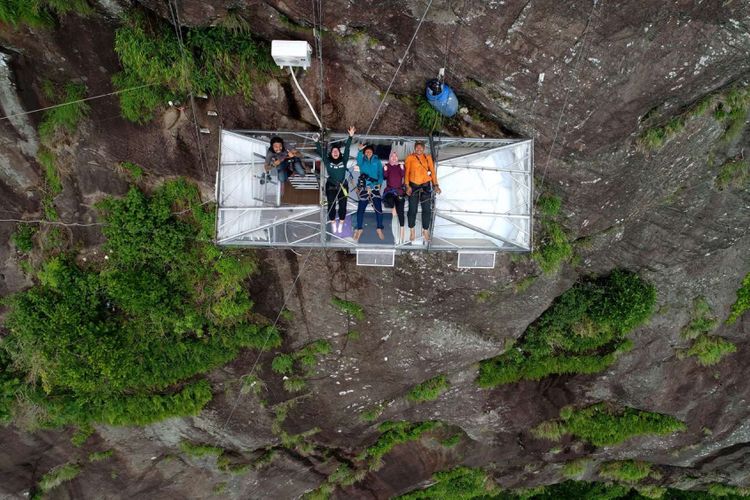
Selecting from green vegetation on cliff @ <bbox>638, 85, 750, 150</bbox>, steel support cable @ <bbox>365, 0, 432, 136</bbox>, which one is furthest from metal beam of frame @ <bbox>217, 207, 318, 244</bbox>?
green vegetation on cliff @ <bbox>638, 85, 750, 150</bbox>

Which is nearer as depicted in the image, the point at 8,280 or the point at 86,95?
the point at 86,95

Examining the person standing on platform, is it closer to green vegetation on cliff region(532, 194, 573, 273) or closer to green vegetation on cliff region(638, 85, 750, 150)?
green vegetation on cliff region(532, 194, 573, 273)

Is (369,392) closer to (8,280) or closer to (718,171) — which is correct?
(8,280)

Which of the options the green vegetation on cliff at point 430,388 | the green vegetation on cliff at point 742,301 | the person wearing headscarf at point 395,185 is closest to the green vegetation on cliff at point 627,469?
the green vegetation on cliff at point 742,301

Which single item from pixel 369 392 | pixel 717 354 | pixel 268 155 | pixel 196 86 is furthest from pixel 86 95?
pixel 717 354

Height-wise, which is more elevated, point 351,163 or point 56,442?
point 351,163

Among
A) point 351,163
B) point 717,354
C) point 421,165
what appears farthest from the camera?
point 717,354
